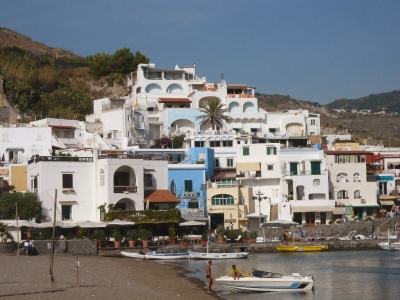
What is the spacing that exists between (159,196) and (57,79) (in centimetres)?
4588

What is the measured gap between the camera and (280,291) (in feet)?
131

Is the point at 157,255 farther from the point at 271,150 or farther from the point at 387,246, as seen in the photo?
the point at 271,150

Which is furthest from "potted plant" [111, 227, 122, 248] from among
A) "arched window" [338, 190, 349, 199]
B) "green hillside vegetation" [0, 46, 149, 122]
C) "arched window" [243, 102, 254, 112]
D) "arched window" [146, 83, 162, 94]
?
"arched window" [146, 83, 162, 94]

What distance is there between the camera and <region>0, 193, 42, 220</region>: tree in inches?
2238

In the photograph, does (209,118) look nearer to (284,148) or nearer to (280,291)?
(284,148)

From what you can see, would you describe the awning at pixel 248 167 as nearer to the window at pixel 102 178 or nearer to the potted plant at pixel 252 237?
the potted plant at pixel 252 237

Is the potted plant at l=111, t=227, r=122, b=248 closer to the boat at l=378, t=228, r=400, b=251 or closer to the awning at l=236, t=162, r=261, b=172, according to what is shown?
the awning at l=236, t=162, r=261, b=172

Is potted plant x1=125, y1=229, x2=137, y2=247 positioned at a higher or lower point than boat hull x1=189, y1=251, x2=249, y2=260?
higher

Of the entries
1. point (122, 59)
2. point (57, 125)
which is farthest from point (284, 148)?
point (122, 59)

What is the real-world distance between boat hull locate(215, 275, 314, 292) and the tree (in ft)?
71.2

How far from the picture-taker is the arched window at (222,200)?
7144 cm

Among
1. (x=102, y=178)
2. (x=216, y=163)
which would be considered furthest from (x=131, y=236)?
(x=216, y=163)

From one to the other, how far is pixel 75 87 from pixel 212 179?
115 feet

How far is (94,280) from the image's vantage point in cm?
3909
